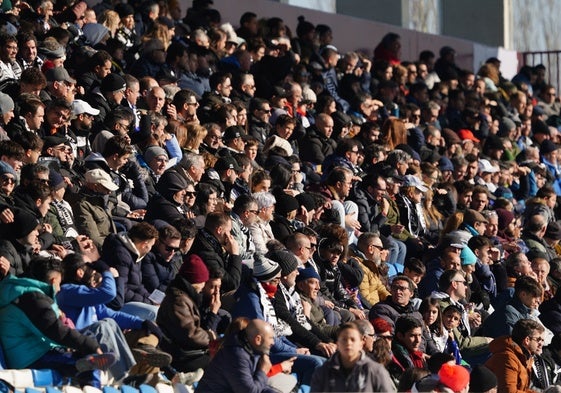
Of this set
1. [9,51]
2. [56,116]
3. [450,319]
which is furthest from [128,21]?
[450,319]

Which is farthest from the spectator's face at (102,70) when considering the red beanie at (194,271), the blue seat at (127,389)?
the blue seat at (127,389)

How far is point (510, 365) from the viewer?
14.2 m

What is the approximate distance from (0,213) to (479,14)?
762 inches

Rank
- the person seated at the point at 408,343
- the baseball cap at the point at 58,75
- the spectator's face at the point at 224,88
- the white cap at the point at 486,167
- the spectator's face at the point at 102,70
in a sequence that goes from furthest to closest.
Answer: the white cap at the point at 486,167 < the spectator's face at the point at 224,88 < the spectator's face at the point at 102,70 < the baseball cap at the point at 58,75 < the person seated at the point at 408,343

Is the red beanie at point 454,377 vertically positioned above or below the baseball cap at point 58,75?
below

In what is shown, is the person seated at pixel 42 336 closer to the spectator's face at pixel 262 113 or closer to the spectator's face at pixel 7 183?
the spectator's face at pixel 7 183

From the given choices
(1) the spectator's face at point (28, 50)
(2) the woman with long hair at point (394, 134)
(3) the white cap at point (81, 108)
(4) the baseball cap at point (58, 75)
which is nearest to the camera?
(3) the white cap at point (81, 108)

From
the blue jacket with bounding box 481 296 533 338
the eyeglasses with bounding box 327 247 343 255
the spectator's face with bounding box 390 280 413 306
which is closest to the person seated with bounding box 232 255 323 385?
Result: the spectator's face with bounding box 390 280 413 306

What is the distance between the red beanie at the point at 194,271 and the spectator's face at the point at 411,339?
6.22 ft

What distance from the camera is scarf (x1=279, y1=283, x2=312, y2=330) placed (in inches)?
535

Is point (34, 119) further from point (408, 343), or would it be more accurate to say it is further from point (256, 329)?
point (256, 329)

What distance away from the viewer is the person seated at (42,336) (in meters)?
11.3

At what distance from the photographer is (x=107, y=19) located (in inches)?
753

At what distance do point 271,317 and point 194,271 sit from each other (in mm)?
839
